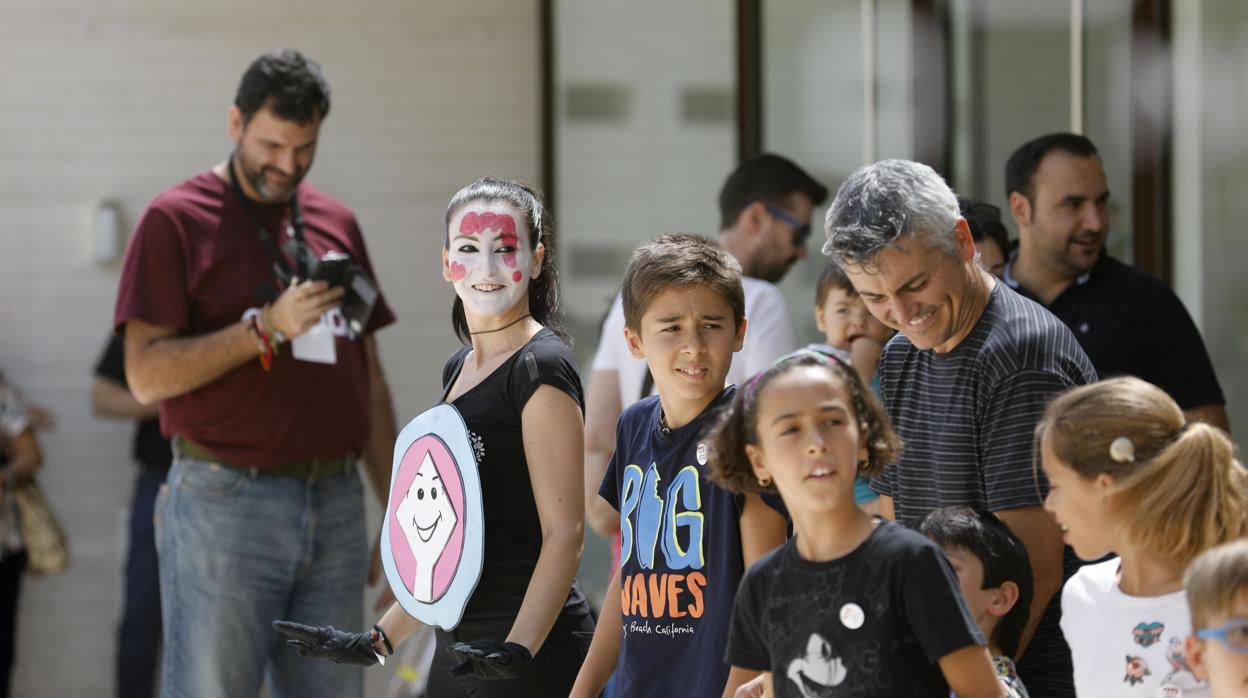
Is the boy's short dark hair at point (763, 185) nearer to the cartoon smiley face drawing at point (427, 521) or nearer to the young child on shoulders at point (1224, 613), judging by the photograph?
the cartoon smiley face drawing at point (427, 521)

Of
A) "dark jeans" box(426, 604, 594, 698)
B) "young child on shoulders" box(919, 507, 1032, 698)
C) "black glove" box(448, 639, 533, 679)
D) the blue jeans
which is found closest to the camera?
"young child on shoulders" box(919, 507, 1032, 698)

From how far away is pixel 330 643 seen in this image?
2.98 m

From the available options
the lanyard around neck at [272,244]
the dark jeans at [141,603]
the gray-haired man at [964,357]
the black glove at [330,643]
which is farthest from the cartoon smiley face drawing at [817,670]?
the dark jeans at [141,603]

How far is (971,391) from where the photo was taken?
2658mm

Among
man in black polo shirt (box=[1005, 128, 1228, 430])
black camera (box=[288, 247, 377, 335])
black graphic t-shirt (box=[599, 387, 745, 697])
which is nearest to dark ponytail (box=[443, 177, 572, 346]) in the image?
black graphic t-shirt (box=[599, 387, 745, 697])

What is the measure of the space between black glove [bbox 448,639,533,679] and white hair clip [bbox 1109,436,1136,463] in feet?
3.40

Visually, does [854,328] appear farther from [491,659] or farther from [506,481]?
[491,659]

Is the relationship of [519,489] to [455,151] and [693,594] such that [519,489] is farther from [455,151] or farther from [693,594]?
[455,151]

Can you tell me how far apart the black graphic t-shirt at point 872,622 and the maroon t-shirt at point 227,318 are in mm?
2009

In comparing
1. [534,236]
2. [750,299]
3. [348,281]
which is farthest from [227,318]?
[750,299]

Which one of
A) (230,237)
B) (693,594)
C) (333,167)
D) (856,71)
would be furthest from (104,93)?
(693,594)

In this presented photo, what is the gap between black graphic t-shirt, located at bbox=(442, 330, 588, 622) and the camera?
9.70 ft

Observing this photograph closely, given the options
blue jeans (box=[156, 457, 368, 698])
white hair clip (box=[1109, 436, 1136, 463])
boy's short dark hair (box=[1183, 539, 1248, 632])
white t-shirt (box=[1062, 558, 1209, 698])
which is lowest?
blue jeans (box=[156, 457, 368, 698])

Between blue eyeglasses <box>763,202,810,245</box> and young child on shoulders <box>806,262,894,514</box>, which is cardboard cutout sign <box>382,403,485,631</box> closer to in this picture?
young child on shoulders <box>806,262,894,514</box>
